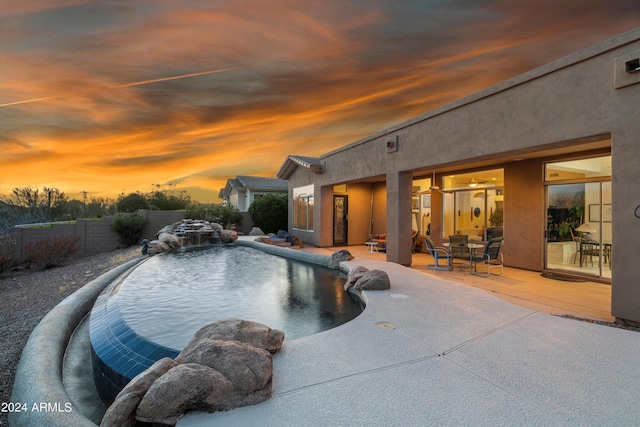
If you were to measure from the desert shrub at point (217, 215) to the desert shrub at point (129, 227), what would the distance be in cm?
340

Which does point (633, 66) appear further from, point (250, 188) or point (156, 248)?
point (250, 188)

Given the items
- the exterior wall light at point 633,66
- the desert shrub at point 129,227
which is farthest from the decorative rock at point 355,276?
the desert shrub at point 129,227

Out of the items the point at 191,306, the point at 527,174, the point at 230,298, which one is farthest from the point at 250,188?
the point at 191,306

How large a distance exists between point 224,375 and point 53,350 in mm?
2837

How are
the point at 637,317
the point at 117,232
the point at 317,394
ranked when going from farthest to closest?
1. the point at 117,232
2. the point at 637,317
3. the point at 317,394

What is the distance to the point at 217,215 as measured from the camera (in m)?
21.0

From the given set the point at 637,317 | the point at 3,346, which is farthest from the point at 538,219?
the point at 3,346

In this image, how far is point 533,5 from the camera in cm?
812

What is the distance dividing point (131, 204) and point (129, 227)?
343 inches

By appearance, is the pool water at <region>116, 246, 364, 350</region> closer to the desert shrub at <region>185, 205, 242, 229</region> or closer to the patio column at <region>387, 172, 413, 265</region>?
the patio column at <region>387, 172, 413, 265</region>

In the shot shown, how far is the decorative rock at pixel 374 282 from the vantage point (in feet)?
20.1

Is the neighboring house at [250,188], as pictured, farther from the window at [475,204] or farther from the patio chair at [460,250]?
the patio chair at [460,250]

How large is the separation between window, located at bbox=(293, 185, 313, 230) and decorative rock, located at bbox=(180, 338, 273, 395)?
13379 mm

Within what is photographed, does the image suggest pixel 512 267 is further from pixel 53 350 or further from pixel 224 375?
pixel 53 350
